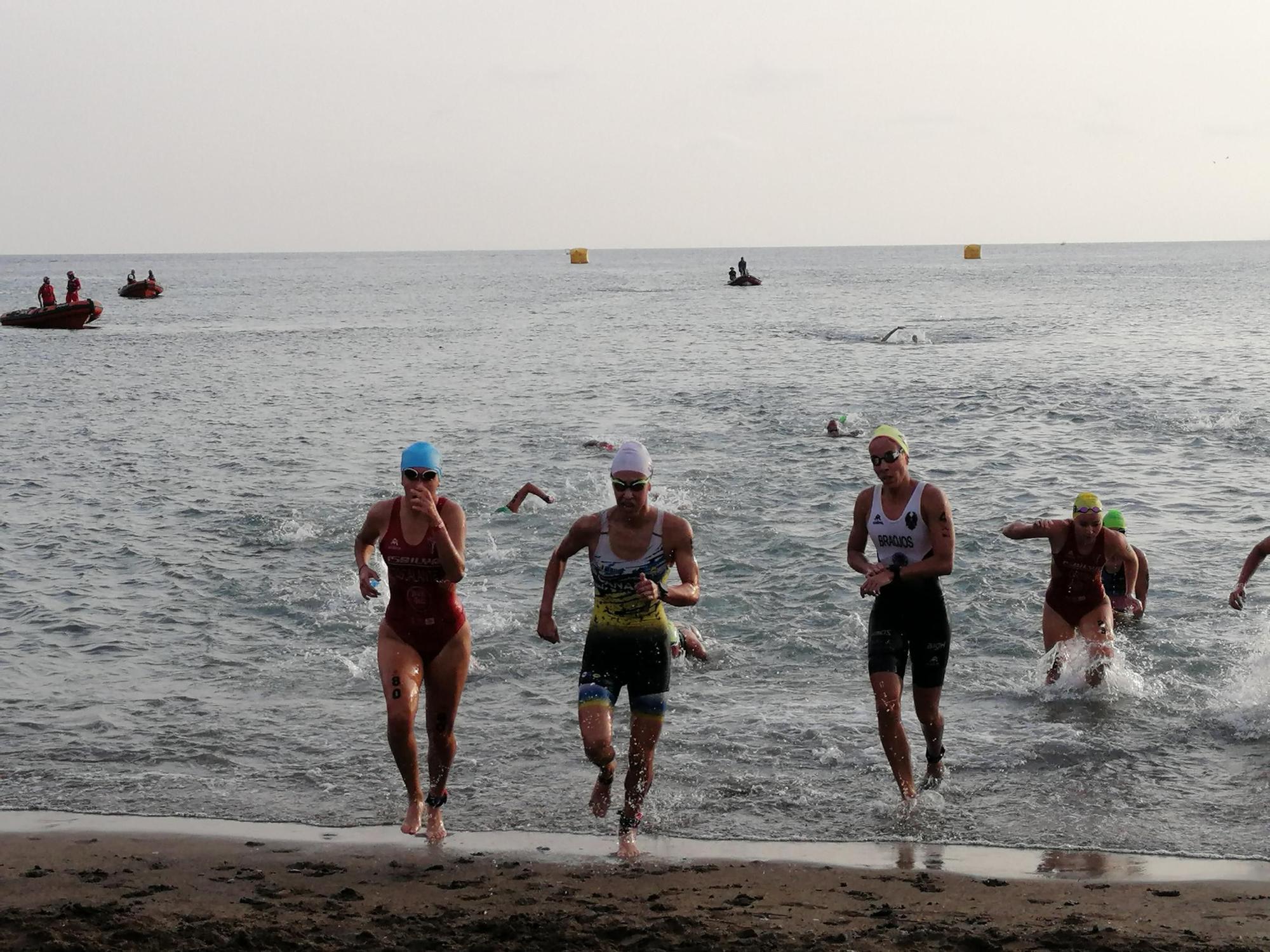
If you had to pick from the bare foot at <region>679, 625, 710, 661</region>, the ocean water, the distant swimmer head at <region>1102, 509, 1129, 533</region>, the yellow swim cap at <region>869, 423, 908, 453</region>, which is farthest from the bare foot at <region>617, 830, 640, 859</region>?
the distant swimmer head at <region>1102, 509, 1129, 533</region>

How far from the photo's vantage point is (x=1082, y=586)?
31.8ft

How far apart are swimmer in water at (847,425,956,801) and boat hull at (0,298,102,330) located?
54.6m

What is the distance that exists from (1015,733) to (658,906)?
403 centimetres

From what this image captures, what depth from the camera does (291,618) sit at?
12289 millimetres

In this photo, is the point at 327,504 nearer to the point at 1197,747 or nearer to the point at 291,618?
the point at 291,618

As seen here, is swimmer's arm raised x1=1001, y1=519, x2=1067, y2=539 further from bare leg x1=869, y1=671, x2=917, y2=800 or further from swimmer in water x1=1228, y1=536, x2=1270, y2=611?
bare leg x1=869, y1=671, x2=917, y2=800

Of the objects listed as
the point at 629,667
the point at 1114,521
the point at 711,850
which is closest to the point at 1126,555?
the point at 1114,521

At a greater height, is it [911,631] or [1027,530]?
[1027,530]

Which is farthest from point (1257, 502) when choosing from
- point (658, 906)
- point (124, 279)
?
point (124, 279)

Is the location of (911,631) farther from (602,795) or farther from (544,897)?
(544,897)

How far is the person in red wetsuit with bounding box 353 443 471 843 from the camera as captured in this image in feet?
21.3

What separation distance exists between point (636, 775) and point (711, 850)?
0.61 m

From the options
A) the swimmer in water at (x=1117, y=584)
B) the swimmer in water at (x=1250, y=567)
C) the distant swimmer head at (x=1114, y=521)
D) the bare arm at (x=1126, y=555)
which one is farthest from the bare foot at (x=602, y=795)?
the distant swimmer head at (x=1114, y=521)

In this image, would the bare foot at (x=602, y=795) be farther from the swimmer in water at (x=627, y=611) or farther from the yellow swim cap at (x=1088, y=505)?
the yellow swim cap at (x=1088, y=505)
